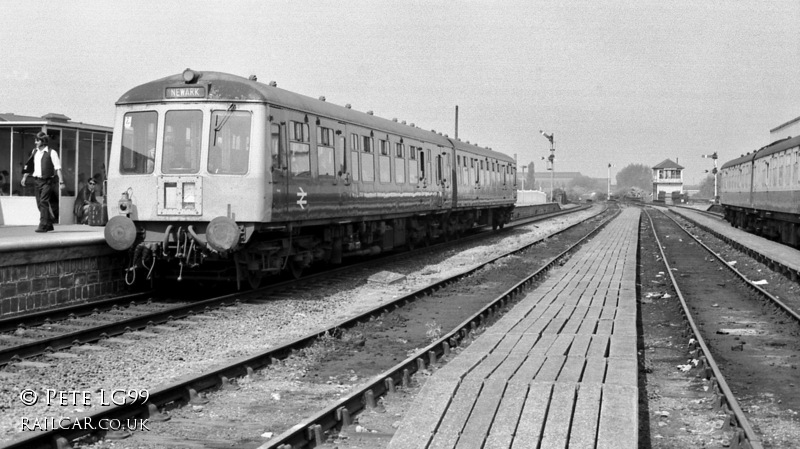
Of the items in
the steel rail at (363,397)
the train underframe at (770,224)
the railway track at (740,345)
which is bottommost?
the railway track at (740,345)

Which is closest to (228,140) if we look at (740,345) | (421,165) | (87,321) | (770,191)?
(87,321)

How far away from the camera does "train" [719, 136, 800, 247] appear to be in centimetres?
2317

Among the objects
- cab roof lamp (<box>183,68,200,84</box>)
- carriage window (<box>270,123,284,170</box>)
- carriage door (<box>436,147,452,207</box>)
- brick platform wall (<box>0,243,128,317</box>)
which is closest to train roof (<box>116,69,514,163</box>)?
cab roof lamp (<box>183,68,200,84</box>)

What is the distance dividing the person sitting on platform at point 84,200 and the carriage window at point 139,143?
5987mm

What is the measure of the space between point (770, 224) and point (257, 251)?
21900 millimetres

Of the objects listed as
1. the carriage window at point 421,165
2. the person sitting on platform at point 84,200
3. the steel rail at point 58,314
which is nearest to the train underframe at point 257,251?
the steel rail at point 58,314

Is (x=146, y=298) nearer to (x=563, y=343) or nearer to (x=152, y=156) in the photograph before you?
(x=152, y=156)

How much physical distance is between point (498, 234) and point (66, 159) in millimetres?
17258

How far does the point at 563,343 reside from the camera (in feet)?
27.0

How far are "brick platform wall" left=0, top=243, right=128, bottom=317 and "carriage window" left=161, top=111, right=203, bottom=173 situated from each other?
5.43 ft

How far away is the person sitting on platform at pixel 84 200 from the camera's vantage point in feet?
58.2

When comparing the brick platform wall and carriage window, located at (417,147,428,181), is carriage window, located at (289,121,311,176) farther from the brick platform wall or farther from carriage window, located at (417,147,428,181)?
carriage window, located at (417,147,428,181)

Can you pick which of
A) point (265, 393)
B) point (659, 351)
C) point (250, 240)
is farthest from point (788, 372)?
point (250, 240)

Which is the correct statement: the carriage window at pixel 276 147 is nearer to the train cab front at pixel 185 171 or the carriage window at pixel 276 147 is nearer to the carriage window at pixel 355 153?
the train cab front at pixel 185 171
